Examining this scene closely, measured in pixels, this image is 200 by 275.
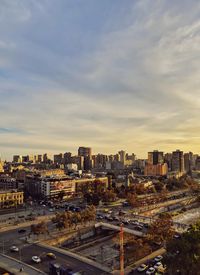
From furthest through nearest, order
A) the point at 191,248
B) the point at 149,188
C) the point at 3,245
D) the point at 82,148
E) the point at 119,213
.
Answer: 1. the point at 82,148
2. the point at 149,188
3. the point at 119,213
4. the point at 3,245
5. the point at 191,248

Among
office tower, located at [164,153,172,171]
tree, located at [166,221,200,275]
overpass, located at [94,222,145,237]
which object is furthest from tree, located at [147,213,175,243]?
office tower, located at [164,153,172,171]

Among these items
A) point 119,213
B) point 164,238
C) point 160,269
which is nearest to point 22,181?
point 119,213

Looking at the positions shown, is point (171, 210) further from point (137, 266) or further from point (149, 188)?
point (137, 266)

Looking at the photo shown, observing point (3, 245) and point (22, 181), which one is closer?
point (3, 245)

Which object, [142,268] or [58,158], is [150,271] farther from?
[58,158]

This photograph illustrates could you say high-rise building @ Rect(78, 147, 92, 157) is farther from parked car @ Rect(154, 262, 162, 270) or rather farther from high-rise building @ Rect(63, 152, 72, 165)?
parked car @ Rect(154, 262, 162, 270)

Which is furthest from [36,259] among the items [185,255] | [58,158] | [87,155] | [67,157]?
[58,158]

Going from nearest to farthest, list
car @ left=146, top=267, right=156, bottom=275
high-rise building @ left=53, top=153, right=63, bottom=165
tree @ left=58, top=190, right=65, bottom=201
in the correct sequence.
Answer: car @ left=146, top=267, right=156, bottom=275, tree @ left=58, top=190, right=65, bottom=201, high-rise building @ left=53, top=153, right=63, bottom=165

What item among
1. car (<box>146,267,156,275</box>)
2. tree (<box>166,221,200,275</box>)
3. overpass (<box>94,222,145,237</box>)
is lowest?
car (<box>146,267,156,275</box>)
